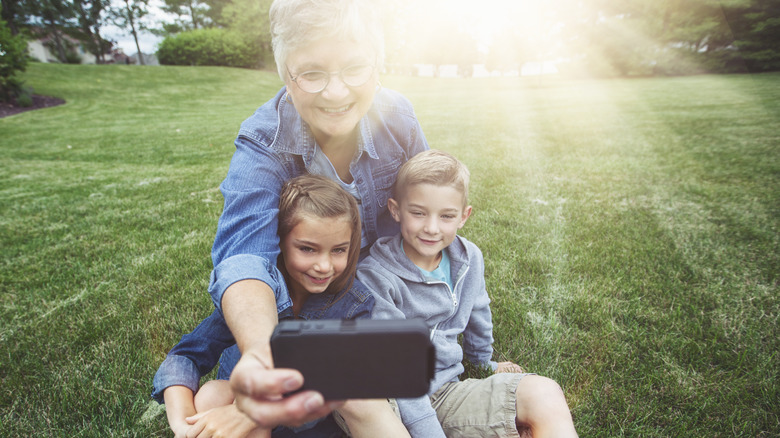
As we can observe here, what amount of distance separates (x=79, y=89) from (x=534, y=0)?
38919 millimetres

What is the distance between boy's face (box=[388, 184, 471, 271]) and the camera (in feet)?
6.77

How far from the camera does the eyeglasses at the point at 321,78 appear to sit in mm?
1801

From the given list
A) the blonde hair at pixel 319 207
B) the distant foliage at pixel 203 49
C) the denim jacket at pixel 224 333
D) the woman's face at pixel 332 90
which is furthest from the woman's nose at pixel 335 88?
the distant foliage at pixel 203 49

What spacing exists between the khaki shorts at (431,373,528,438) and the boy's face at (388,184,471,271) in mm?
620

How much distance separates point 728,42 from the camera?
27766 mm

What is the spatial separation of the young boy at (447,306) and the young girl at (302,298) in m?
0.14

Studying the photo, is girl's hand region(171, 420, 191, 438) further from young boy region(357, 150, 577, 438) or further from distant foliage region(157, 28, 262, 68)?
distant foliage region(157, 28, 262, 68)

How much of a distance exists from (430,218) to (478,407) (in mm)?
908

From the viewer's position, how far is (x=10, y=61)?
615 inches

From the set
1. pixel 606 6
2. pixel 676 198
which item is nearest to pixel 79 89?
pixel 676 198

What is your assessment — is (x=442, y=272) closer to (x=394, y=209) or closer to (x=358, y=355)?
(x=394, y=209)

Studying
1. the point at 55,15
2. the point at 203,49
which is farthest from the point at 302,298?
the point at 55,15

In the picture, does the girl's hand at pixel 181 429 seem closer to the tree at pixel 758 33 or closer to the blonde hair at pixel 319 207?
the blonde hair at pixel 319 207

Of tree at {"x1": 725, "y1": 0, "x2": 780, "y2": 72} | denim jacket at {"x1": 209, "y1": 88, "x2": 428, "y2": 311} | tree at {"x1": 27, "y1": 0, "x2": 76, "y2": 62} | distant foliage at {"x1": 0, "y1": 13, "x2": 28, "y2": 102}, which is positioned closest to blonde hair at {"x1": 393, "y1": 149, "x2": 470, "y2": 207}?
denim jacket at {"x1": 209, "y1": 88, "x2": 428, "y2": 311}
